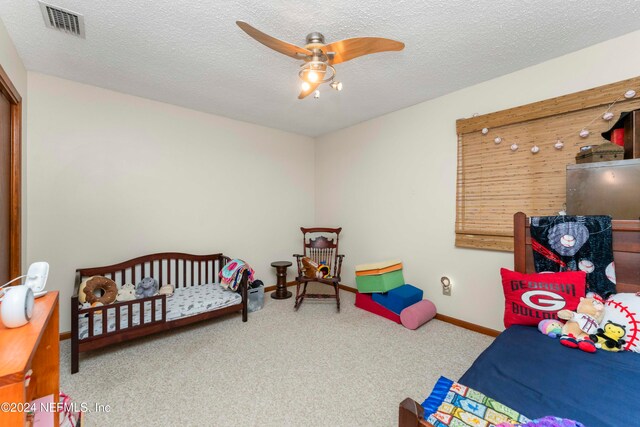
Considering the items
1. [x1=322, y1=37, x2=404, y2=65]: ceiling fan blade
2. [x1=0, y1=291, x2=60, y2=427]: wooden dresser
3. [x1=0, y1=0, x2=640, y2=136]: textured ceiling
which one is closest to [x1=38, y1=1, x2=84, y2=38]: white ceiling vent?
[x1=0, y1=0, x2=640, y2=136]: textured ceiling

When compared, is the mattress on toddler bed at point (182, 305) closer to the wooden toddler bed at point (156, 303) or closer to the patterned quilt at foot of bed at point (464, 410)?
the wooden toddler bed at point (156, 303)

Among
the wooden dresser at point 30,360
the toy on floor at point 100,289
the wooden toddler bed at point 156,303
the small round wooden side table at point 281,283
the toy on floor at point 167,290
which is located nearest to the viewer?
the wooden dresser at point 30,360

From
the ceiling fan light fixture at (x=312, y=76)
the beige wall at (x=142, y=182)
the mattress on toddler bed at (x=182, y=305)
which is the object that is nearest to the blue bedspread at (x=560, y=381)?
the ceiling fan light fixture at (x=312, y=76)

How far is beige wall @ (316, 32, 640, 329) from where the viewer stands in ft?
7.66

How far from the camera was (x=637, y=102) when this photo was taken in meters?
2.02

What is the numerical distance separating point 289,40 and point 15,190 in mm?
2576

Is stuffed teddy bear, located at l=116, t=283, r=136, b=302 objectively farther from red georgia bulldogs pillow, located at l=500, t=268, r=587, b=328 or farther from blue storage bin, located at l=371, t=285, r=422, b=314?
red georgia bulldogs pillow, located at l=500, t=268, r=587, b=328

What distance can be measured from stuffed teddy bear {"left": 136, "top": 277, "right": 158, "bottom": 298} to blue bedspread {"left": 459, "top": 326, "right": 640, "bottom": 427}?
9.68 ft

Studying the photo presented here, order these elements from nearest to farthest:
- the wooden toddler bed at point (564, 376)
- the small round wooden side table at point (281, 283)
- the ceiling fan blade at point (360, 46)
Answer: the wooden toddler bed at point (564, 376), the ceiling fan blade at point (360, 46), the small round wooden side table at point (281, 283)

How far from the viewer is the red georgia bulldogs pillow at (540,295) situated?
1722 millimetres

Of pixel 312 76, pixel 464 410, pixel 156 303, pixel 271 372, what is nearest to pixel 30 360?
pixel 464 410

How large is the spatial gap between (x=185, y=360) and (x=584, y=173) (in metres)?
3.39

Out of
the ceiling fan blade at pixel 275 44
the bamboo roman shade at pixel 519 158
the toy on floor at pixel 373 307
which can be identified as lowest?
the toy on floor at pixel 373 307

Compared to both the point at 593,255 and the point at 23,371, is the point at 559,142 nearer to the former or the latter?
the point at 593,255
